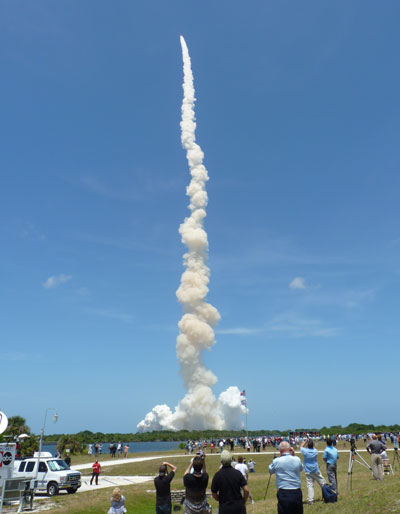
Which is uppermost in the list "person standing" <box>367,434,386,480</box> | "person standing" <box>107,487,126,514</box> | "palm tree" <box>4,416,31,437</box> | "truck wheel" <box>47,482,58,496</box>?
"palm tree" <box>4,416,31,437</box>

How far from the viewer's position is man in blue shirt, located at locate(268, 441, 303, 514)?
727 cm

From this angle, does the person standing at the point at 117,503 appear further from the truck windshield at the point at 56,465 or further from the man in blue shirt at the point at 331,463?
the truck windshield at the point at 56,465

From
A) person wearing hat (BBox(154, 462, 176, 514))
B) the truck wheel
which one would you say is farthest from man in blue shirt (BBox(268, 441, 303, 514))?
the truck wheel

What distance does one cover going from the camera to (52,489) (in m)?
21.3

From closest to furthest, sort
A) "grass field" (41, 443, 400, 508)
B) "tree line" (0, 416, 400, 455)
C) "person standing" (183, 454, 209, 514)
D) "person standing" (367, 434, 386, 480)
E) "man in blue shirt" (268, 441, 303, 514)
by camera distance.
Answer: "man in blue shirt" (268, 441, 303, 514) < "person standing" (183, 454, 209, 514) < "grass field" (41, 443, 400, 508) < "person standing" (367, 434, 386, 480) < "tree line" (0, 416, 400, 455)

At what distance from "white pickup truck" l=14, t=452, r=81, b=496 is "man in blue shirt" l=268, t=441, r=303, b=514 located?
17.3 meters

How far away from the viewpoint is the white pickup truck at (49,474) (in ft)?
70.0

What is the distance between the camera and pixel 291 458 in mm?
7652

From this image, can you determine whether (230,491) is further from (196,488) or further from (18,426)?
(18,426)

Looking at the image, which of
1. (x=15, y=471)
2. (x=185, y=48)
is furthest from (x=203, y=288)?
(x=15, y=471)

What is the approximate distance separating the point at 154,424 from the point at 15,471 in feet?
325

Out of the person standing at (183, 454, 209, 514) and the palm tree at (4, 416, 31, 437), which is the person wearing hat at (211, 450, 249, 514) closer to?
the person standing at (183, 454, 209, 514)

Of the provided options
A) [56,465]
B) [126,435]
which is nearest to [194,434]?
[126,435]

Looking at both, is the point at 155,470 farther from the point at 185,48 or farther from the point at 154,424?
the point at 154,424
